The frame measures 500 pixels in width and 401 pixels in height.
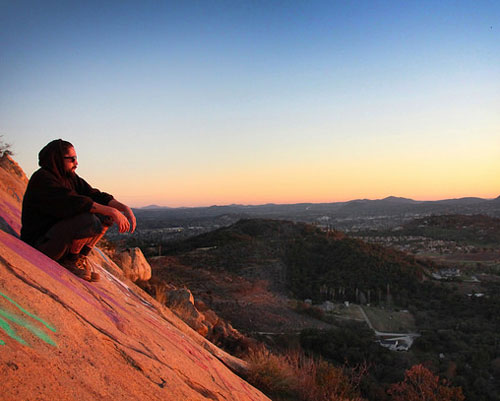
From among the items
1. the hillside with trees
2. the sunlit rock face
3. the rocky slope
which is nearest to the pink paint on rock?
the rocky slope

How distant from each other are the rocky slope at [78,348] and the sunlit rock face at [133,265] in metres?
5.27

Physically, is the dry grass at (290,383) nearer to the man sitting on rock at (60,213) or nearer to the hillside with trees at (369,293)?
the hillside with trees at (369,293)

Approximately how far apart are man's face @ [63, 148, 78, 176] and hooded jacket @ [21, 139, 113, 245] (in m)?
0.04

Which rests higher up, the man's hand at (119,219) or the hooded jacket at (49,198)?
the hooded jacket at (49,198)

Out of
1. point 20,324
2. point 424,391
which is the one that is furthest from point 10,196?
point 424,391

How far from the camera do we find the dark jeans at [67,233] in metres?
3.69

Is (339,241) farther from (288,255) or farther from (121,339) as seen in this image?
(121,339)

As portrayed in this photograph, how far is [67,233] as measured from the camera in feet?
12.3

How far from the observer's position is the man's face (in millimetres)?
3933

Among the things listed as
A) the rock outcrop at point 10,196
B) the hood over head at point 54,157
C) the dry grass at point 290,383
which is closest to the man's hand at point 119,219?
the hood over head at point 54,157

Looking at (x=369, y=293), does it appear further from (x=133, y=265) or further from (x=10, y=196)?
(x=10, y=196)

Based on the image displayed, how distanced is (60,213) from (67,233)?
267 millimetres

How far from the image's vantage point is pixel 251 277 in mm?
30906

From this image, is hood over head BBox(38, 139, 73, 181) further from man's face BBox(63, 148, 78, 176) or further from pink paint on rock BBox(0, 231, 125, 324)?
pink paint on rock BBox(0, 231, 125, 324)
